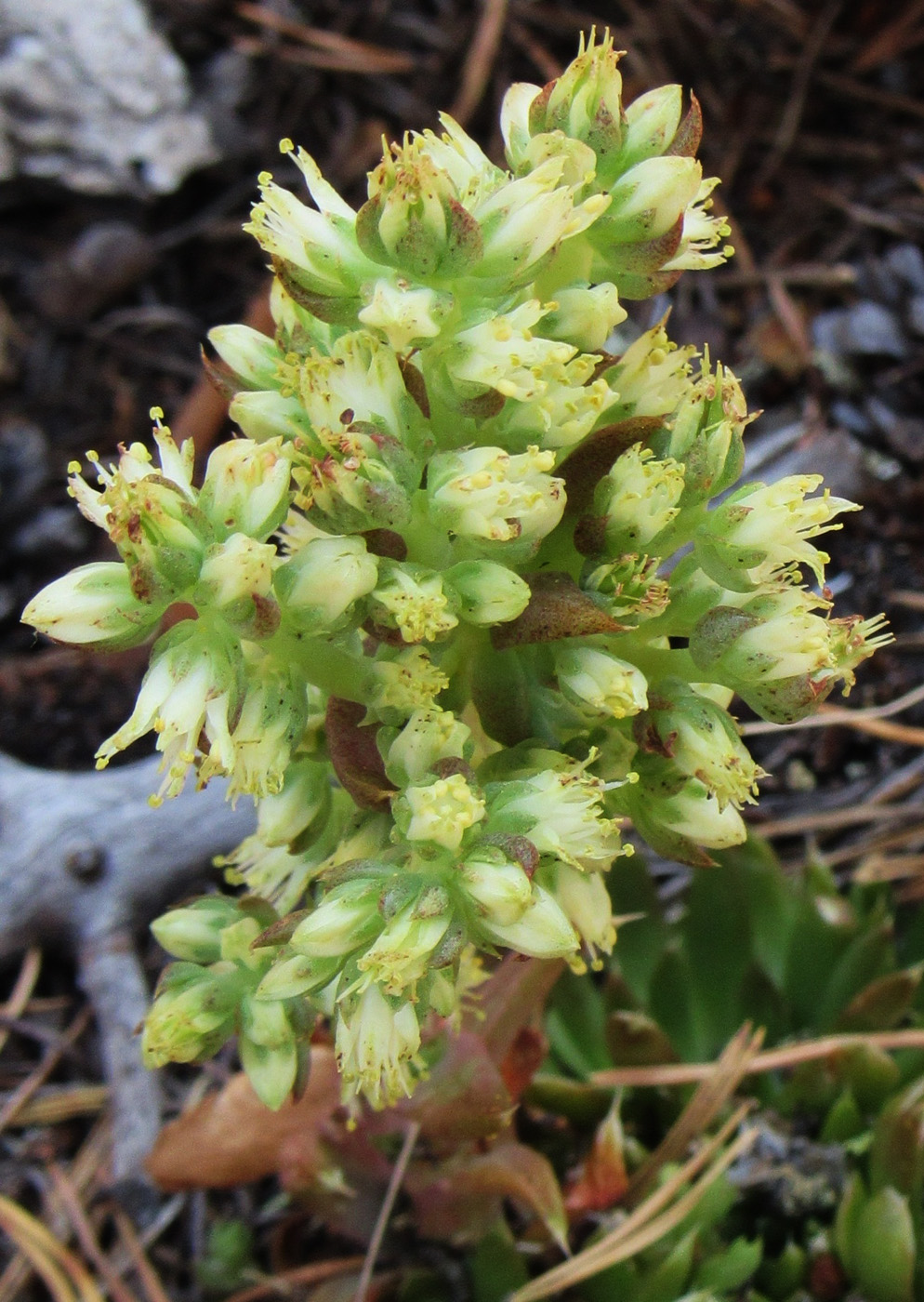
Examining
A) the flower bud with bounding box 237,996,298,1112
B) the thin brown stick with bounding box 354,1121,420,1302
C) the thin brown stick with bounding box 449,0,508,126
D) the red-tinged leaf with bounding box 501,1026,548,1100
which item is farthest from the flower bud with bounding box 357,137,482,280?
the thin brown stick with bounding box 449,0,508,126

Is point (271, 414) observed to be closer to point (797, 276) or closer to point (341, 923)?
point (341, 923)

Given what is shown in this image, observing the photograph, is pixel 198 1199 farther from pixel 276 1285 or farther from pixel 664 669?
pixel 664 669

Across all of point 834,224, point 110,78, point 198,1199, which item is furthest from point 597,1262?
point 110,78

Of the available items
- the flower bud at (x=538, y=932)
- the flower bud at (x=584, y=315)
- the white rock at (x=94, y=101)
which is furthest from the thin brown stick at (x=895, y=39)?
the flower bud at (x=538, y=932)

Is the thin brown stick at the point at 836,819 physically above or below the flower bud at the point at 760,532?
below

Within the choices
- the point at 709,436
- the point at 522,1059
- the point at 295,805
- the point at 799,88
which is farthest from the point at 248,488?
the point at 799,88

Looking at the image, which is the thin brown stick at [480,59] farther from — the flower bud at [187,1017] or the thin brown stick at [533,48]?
the flower bud at [187,1017]
